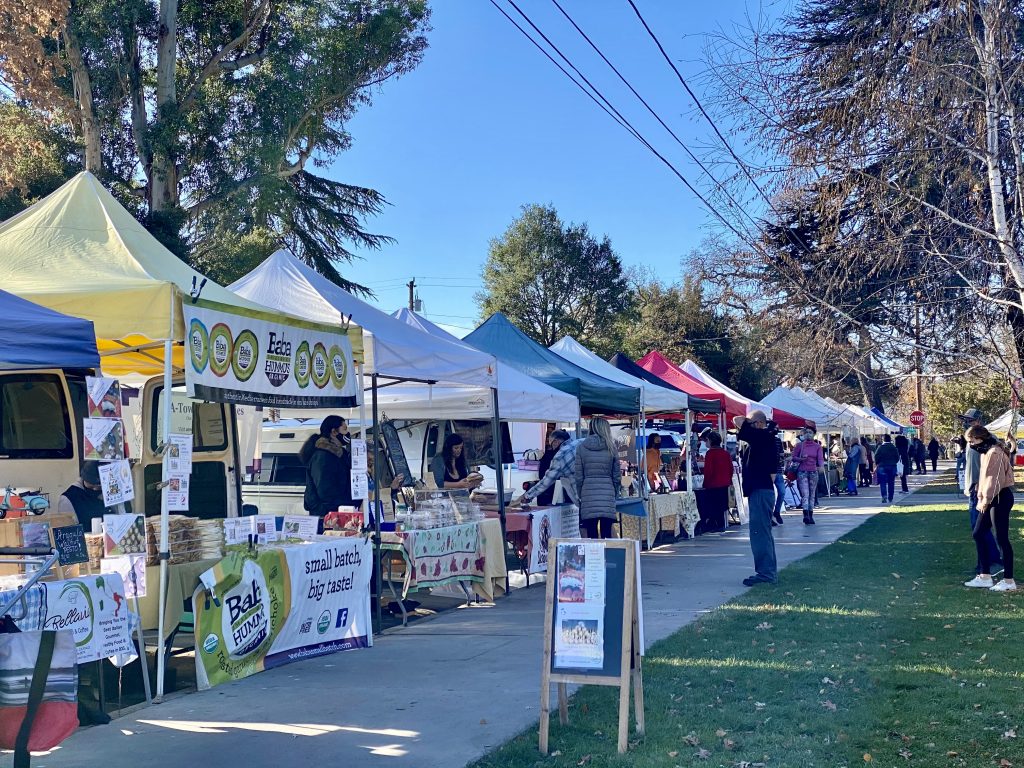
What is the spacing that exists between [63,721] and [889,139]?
11.8 m

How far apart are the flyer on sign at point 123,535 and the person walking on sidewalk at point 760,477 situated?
6.98m

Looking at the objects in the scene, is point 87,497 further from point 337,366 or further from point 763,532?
point 763,532

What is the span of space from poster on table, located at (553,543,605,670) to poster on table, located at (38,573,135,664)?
2660mm

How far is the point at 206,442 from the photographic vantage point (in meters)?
9.52

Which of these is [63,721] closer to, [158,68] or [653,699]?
[653,699]

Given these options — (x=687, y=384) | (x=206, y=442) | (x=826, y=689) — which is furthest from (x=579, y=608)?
(x=687, y=384)

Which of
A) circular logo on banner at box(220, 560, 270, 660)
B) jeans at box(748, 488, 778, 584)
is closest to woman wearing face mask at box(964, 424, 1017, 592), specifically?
jeans at box(748, 488, 778, 584)

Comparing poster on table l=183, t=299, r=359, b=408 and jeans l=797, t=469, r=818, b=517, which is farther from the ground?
poster on table l=183, t=299, r=359, b=408

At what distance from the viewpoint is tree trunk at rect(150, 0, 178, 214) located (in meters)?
21.9

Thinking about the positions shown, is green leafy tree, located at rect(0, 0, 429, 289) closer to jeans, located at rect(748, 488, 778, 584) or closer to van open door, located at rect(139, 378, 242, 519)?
van open door, located at rect(139, 378, 242, 519)

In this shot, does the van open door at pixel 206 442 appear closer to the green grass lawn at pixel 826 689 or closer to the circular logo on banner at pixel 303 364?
→ the circular logo on banner at pixel 303 364

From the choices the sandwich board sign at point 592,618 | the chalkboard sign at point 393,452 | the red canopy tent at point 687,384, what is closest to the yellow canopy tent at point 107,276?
the sandwich board sign at point 592,618

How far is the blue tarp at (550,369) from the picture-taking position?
47.5 ft

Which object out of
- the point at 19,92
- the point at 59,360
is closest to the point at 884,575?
the point at 59,360
